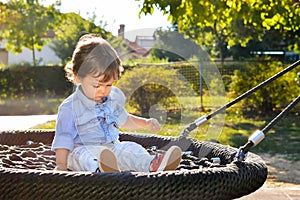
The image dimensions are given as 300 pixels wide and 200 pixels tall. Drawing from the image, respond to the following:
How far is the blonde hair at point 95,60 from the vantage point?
2.23 meters

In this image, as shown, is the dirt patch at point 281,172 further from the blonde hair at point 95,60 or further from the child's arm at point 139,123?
the blonde hair at point 95,60

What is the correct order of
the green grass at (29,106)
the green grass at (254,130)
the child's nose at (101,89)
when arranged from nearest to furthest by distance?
the child's nose at (101,89) < the green grass at (254,130) < the green grass at (29,106)

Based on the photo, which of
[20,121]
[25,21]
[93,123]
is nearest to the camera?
[93,123]

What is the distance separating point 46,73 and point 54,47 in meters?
11.3

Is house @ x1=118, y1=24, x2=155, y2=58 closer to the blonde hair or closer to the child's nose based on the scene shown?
the blonde hair

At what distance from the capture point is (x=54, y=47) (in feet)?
89.6

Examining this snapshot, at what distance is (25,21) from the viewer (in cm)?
1769

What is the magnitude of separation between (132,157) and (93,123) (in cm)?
25

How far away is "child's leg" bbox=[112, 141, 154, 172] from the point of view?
228 centimetres

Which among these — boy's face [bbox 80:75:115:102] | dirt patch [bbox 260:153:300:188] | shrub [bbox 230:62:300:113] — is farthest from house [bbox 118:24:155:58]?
shrub [bbox 230:62:300:113]

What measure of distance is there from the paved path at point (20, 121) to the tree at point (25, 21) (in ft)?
23.0

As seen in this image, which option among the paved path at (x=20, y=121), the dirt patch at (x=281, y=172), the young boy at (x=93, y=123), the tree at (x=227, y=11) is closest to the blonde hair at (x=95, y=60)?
the young boy at (x=93, y=123)

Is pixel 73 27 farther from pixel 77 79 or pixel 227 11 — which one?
pixel 77 79

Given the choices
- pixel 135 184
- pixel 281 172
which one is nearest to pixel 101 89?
pixel 135 184
